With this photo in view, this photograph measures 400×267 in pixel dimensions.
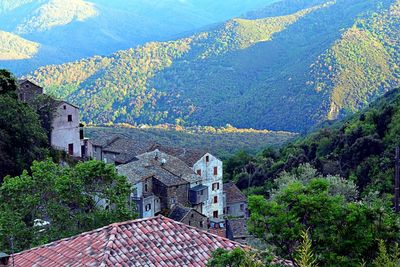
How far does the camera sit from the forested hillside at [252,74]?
122 meters

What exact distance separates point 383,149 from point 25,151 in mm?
27004

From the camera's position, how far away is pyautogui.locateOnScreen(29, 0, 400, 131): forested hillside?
401 ft

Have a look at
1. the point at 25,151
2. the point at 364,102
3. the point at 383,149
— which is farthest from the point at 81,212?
the point at 364,102

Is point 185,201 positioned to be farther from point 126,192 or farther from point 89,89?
point 89,89

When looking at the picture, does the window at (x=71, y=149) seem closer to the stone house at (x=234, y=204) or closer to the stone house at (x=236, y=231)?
the stone house at (x=236, y=231)

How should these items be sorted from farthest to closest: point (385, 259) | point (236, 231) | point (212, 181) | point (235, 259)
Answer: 1. point (212, 181)
2. point (236, 231)
3. point (235, 259)
4. point (385, 259)

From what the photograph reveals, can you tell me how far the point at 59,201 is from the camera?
824 inches

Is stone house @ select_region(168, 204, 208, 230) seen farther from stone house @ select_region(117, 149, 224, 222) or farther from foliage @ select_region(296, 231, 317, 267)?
foliage @ select_region(296, 231, 317, 267)

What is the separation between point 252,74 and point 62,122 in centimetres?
12076

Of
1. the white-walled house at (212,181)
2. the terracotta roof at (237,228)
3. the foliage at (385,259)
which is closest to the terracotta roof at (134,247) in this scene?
the foliage at (385,259)

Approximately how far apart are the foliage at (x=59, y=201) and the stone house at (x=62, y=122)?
20.1 meters

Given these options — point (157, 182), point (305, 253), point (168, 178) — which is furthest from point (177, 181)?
point (305, 253)

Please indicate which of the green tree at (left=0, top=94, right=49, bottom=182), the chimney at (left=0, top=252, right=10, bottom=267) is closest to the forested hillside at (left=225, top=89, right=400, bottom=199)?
the green tree at (left=0, top=94, right=49, bottom=182)

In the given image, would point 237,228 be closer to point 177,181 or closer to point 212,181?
point 177,181
